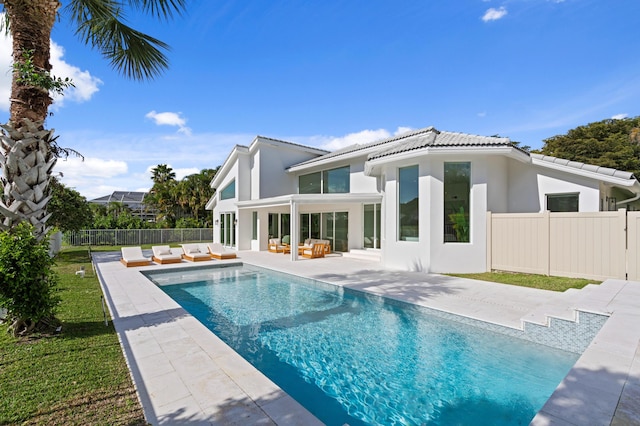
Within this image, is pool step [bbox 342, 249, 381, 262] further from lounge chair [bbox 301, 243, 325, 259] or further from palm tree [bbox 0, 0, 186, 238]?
palm tree [bbox 0, 0, 186, 238]

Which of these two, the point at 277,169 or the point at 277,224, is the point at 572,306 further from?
the point at 277,169

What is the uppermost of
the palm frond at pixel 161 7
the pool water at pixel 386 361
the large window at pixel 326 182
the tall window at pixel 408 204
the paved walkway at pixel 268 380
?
the palm frond at pixel 161 7

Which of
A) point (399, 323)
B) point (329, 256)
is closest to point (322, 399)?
point (399, 323)

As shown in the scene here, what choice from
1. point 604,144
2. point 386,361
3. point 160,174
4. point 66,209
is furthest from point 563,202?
point 160,174

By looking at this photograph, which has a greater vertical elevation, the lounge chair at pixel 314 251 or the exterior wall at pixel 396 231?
the exterior wall at pixel 396 231

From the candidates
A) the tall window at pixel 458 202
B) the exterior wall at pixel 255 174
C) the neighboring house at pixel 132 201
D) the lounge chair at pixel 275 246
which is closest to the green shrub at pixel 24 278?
the tall window at pixel 458 202

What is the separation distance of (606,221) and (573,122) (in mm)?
32899

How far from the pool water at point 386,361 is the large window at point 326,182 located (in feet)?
37.9

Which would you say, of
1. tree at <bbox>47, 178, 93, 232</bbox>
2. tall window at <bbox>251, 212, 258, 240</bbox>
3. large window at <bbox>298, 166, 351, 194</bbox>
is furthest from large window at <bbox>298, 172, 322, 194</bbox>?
tree at <bbox>47, 178, 93, 232</bbox>

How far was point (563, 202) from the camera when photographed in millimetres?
12219

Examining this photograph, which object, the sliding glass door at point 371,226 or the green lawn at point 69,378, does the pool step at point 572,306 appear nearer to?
the green lawn at point 69,378

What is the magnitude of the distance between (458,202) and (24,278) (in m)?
12.9

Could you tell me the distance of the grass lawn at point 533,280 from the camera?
9.33 metres

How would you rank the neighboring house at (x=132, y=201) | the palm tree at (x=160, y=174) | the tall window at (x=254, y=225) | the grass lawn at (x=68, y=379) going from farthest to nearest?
the neighboring house at (x=132, y=201) → the palm tree at (x=160, y=174) → the tall window at (x=254, y=225) → the grass lawn at (x=68, y=379)
